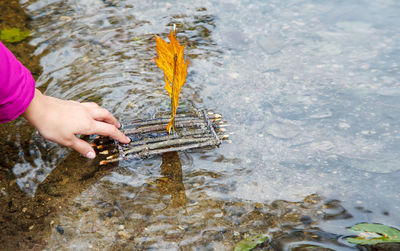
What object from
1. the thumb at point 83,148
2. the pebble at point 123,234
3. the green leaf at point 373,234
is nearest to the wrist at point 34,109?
the thumb at point 83,148

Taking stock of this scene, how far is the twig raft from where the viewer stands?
3.05 m

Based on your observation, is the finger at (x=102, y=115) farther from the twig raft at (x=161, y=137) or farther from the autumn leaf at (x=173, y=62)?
the autumn leaf at (x=173, y=62)

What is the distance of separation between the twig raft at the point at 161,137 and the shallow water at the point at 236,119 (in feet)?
0.40

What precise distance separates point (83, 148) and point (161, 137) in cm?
61

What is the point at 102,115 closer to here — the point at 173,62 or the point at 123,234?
the point at 173,62

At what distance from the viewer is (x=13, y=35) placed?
176 inches

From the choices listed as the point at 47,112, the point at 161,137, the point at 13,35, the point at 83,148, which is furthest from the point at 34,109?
the point at 13,35

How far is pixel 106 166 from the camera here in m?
3.12

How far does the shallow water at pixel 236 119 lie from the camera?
2.72 meters

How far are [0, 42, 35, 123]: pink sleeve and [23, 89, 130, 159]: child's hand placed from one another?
0.11 metres

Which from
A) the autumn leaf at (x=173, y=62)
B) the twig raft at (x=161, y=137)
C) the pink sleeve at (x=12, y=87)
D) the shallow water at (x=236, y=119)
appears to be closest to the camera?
the pink sleeve at (x=12, y=87)

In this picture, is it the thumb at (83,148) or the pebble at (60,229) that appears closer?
the pebble at (60,229)

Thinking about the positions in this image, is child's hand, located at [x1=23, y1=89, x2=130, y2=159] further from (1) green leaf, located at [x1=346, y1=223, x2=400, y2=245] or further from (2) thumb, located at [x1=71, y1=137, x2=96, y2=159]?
(1) green leaf, located at [x1=346, y1=223, x2=400, y2=245]

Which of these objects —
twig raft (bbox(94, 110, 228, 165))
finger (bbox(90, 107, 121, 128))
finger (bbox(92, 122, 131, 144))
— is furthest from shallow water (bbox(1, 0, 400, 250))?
finger (bbox(90, 107, 121, 128))
